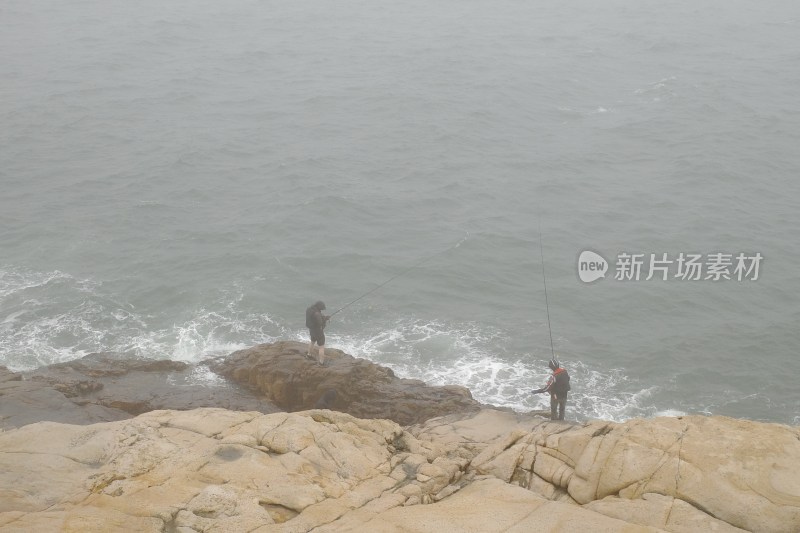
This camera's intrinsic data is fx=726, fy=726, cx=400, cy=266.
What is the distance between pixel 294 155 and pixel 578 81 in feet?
59.3

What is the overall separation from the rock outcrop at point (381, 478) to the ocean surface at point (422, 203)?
24.5ft

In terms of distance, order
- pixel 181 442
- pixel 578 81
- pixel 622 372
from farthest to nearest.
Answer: pixel 578 81
pixel 622 372
pixel 181 442

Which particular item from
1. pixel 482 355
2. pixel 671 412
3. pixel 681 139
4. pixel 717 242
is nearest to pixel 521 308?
pixel 482 355

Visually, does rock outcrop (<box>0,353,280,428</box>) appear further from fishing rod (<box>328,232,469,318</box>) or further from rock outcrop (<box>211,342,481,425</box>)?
fishing rod (<box>328,232,469,318</box>)

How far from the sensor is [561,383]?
534 inches

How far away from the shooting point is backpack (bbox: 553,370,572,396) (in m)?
13.5

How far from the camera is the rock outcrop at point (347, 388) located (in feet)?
46.9

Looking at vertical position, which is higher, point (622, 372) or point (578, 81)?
point (578, 81)

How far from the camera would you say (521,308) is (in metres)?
21.6

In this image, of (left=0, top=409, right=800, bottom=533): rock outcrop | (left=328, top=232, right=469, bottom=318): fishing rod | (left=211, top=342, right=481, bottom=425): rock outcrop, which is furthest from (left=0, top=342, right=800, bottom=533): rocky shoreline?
(left=328, top=232, right=469, bottom=318): fishing rod

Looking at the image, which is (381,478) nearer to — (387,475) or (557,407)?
(387,475)

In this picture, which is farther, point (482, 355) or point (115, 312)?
point (115, 312)

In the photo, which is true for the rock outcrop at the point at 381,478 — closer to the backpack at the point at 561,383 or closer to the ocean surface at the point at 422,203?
the backpack at the point at 561,383

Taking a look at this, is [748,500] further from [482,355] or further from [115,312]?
[115,312]
